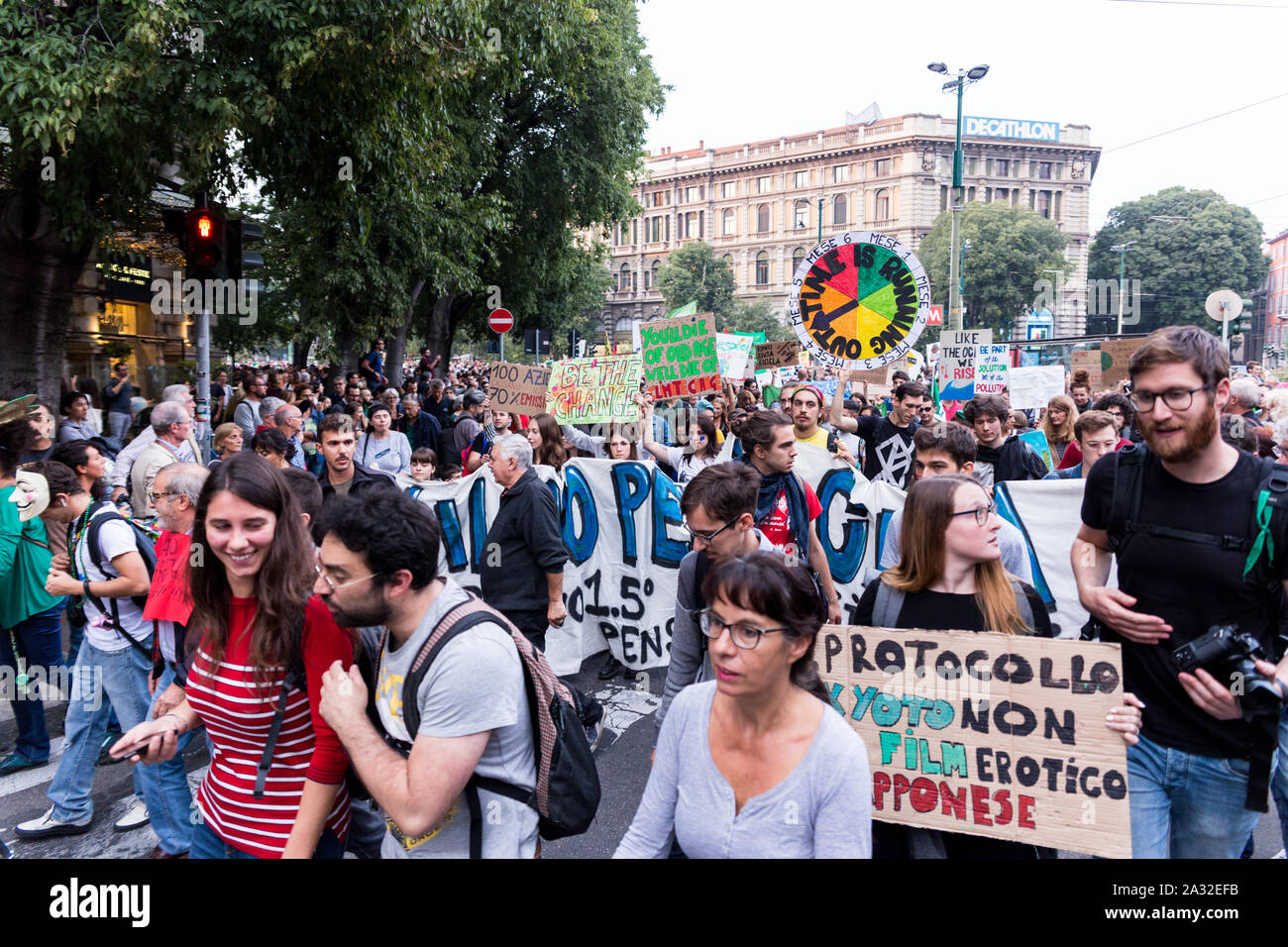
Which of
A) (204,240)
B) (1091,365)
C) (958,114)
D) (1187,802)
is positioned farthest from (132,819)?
(958,114)

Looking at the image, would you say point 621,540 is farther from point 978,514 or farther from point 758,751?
point 758,751

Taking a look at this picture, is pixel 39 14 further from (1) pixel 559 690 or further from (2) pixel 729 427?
(1) pixel 559 690

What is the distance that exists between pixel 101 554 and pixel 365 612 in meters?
2.46

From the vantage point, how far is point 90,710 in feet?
14.2

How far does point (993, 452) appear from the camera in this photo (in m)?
6.68

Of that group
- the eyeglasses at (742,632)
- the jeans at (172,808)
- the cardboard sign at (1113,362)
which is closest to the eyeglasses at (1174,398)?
the eyeglasses at (742,632)

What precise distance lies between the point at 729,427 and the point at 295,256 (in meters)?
10.7

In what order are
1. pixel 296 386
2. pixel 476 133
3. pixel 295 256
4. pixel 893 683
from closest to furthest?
pixel 893 683 < pixel 296 386 < pixel 295 256 < pixel 476 133

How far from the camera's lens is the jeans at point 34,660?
5.02 metres

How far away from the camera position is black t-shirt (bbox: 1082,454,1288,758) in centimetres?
246

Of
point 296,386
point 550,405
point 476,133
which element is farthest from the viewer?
point 476,133

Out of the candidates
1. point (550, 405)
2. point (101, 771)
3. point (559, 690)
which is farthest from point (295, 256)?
point (559, 690)
